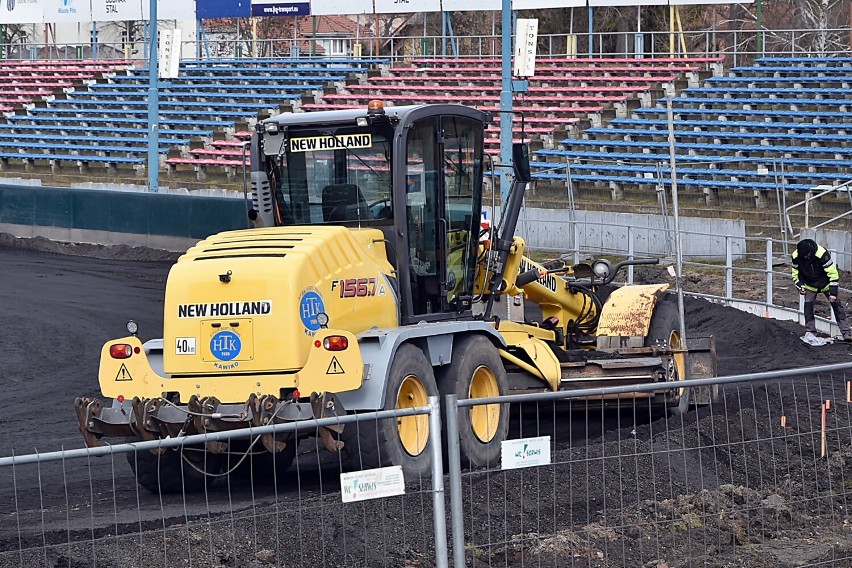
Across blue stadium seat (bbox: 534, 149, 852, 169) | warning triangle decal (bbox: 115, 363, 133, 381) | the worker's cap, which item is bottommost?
warning triangle decal (bbox: 115, 363, 133, 381)

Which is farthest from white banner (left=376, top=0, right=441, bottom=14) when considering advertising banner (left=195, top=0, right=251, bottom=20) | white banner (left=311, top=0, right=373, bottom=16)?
advertising banner (left=195, top=0, right=251, bottom=20)

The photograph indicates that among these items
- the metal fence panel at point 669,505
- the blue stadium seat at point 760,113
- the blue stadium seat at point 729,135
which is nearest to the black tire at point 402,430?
the metal fence panel at point 669,505

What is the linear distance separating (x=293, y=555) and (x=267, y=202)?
4.03 m

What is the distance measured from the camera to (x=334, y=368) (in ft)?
29.4

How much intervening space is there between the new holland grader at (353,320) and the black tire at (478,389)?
0.7 inches

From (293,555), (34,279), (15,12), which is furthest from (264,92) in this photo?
(293,555)

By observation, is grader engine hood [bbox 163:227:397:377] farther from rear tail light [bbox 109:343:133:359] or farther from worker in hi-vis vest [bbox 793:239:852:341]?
worker in hi-vis vest [bbox 793:239:852:341]

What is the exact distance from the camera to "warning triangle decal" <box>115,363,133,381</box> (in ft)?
30.7

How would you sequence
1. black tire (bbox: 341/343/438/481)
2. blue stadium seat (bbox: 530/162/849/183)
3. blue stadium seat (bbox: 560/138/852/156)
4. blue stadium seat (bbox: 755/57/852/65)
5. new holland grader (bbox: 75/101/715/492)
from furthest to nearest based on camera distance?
blue stadium seat (bbox: 755/57/852/65), blue stadium seat (bbox: 560/138/852/156), blue stadium seat (bbox: 530/162/849/183), new holland grader (bbox: 75/101/715/492), black tire (bbox: 341/343/438/481)

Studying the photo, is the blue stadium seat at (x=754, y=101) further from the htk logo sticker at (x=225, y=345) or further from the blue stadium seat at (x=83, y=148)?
the htk logo sticker at (x=225, y=345)

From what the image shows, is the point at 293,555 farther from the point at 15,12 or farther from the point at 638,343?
the point at 15,12

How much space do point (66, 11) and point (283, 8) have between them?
8.44 metres

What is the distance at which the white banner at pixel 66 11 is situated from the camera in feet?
135

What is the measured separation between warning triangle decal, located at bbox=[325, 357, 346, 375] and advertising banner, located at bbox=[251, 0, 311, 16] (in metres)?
29.5
